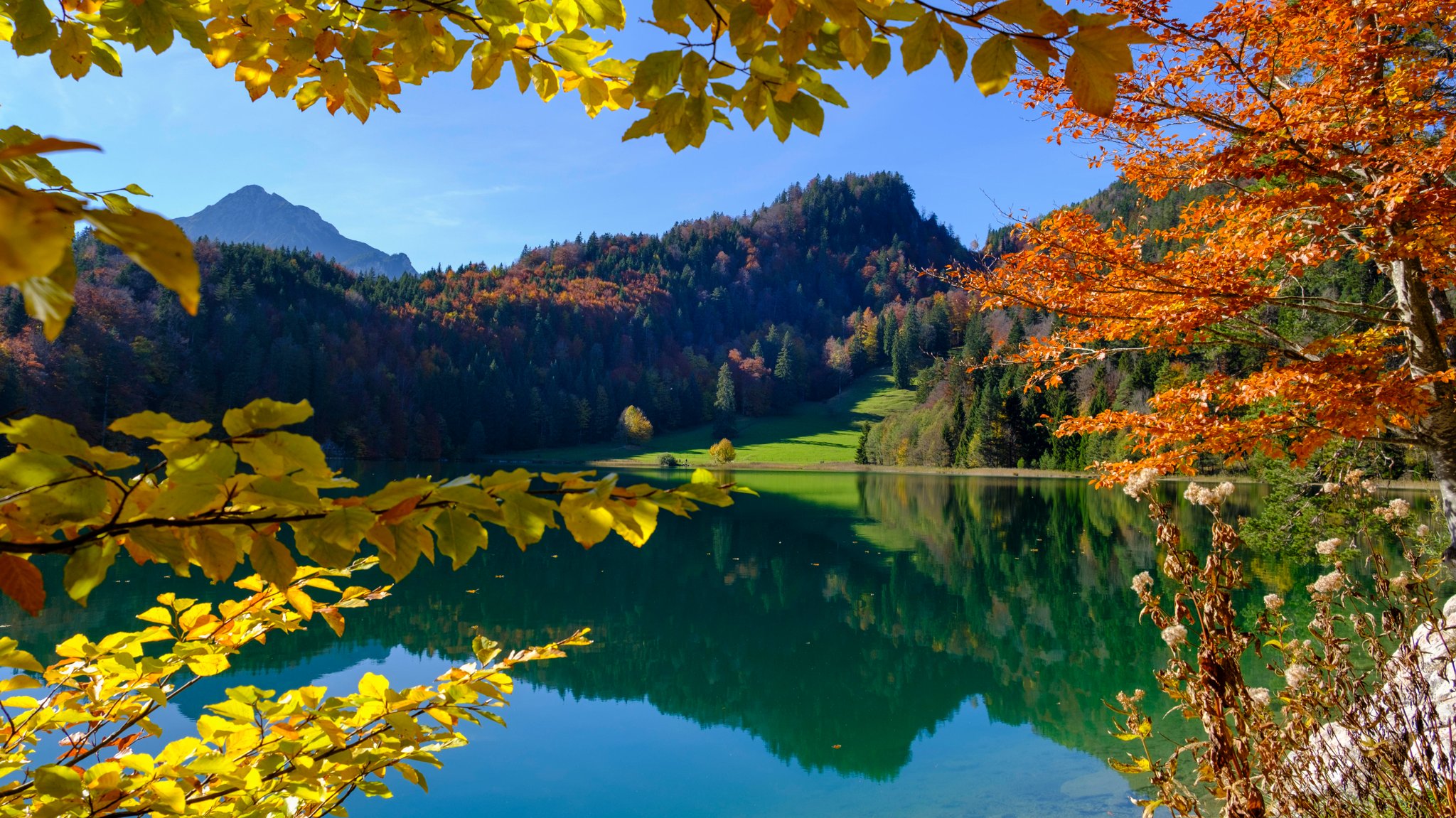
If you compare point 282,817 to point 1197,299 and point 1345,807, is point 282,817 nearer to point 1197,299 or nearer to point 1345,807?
point 1345,807

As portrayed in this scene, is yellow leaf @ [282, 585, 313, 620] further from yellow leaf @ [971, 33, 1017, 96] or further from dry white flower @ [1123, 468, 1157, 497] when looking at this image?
dry white flower @ [1123, 468, 1157, 497]

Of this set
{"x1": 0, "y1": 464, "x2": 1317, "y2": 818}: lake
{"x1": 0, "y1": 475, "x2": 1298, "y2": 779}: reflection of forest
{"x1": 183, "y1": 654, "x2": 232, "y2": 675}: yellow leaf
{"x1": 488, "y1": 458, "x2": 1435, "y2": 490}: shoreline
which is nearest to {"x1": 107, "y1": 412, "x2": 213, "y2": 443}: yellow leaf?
{"x1": 183, "y1": 654, "x2": 232, "y2": 675}: yellow leaf

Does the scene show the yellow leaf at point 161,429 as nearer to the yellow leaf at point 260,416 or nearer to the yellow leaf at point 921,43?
the yellow leaf at point 260,416

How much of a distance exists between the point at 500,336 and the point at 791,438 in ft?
109

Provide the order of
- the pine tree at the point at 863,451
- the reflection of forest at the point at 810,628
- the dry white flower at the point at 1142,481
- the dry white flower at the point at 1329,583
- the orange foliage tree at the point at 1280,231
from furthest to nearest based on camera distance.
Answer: the pine tree at the point at 863,451
the reflection of forest at the point at 810,628
the orange foliage tree at the point at 1280,231
the dry white flower at the point at 1142,481
the dry white flower at the point at 1329,583

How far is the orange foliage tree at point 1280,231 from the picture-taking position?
4.55m

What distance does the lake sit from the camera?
21.7 feet

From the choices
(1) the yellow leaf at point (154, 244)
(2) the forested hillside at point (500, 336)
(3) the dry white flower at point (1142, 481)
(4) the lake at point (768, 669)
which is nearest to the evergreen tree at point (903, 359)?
(2) the forested hillside at point (500, 336)

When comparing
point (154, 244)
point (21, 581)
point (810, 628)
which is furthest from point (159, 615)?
point (810, 628)

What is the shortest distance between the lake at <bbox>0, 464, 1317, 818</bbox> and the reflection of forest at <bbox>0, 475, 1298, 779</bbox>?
5 cm

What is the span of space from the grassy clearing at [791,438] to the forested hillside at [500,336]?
9.80 ft

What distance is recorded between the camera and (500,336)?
82688 mm

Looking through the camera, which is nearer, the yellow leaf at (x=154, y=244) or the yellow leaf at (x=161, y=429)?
the yellow leaf at (x=154, y=244)

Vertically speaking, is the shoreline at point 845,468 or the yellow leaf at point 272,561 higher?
the yellow leaf at point 272,561
